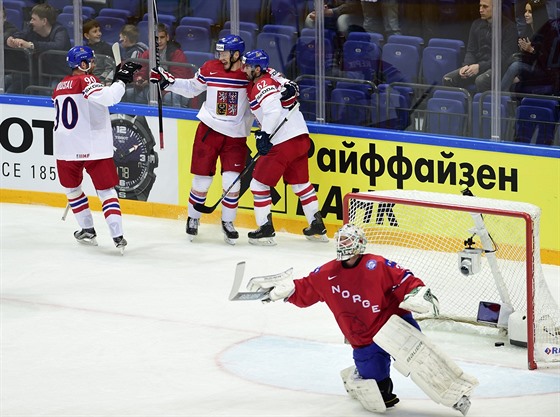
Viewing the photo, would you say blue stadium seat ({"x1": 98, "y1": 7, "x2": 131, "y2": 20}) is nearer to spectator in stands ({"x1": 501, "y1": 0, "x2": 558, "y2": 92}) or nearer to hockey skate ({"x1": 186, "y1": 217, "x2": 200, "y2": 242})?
hockey skate ({"x1": 186, "y1": 217, "x2": 200, "y2": 242})

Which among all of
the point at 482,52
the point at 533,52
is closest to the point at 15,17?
the point at 482,52

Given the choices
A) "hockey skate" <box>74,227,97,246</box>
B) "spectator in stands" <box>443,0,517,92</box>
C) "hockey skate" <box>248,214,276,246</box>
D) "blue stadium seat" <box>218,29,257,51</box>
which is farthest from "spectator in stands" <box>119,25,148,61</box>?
"spectator in stands" <box>443,0,517,92</box>

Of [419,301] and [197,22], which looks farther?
[197,22]

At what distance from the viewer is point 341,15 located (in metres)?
9.94

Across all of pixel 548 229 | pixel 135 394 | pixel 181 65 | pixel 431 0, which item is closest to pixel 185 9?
pixel 181 65

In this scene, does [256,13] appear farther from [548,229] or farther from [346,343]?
[346,343]

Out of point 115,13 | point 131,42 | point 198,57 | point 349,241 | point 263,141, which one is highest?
point 115,13

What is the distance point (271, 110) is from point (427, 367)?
3.48 meters

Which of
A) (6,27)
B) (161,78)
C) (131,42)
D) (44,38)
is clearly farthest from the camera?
(6,27)

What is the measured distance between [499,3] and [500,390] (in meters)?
3.28

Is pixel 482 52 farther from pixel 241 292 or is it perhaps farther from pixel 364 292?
pixel 241 292

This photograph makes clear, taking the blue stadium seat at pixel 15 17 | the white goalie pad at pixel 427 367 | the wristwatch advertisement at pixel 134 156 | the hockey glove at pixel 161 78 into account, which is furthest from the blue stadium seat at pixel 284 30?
the white goalie pad at pixel 427 367

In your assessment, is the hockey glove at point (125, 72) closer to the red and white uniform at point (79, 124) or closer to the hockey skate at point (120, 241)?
the red and white uniform at point (79, 124)

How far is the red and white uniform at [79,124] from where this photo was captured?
31.0 feet
